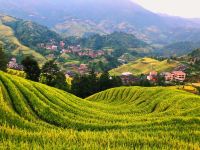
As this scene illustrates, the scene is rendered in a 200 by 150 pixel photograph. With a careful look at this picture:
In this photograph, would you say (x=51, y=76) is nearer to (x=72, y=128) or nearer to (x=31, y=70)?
(x=31, y=70)

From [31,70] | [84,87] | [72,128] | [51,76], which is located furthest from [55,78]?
[72,128]

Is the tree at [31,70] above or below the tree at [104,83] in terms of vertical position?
above

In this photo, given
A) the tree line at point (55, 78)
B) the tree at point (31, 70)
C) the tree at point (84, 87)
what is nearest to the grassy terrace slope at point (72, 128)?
the tree at point (31, 70)

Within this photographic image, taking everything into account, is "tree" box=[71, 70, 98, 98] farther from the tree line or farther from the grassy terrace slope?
the grassy terrace slope

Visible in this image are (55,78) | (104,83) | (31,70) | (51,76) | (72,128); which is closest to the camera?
(72,128)

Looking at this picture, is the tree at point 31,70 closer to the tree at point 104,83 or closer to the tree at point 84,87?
the tree at point 84,87

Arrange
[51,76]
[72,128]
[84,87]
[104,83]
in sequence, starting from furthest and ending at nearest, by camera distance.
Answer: [104,83] < [84,87] < [51,76] < [72,128]

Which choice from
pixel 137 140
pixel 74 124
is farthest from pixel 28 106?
pixel 137 140

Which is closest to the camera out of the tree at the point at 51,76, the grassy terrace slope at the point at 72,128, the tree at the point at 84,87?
the grassy terrace slope at the point at 72,128

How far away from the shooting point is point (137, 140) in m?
15.7

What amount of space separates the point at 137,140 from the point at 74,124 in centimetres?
1257

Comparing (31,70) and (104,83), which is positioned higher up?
(31,70)

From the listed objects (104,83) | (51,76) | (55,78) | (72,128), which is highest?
(72,128)

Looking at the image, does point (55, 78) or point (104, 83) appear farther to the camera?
point (104, 83)
